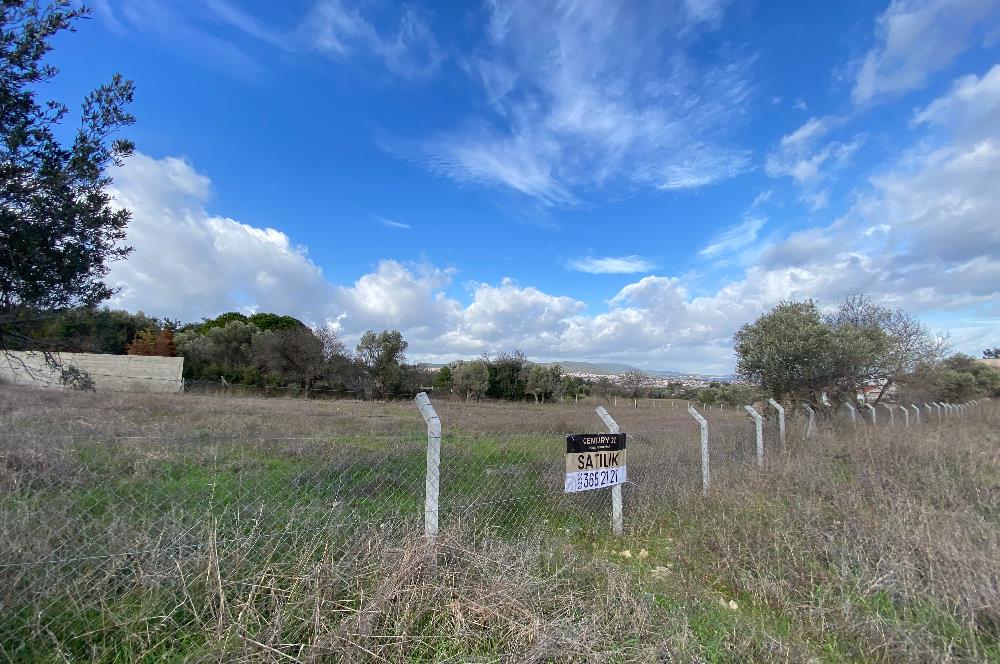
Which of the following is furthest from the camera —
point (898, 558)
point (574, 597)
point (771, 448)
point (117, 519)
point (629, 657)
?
point (771, 448)

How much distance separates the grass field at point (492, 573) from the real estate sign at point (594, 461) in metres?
0.61

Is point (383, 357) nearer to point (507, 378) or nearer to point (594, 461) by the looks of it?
point (507, 378)

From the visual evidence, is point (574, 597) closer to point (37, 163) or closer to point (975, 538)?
point (975, 538)

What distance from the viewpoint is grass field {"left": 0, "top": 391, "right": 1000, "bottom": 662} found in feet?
8.19

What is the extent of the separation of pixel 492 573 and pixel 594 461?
220 cm

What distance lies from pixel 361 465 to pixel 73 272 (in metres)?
4.05

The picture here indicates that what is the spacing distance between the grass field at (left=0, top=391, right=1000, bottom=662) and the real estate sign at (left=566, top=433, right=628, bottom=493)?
610 millimetres

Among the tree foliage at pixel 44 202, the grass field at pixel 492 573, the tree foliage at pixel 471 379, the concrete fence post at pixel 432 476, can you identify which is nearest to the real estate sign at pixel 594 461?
the grass field at pixel 492 573

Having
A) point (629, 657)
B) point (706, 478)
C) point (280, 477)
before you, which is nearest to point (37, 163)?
point (280, 477)

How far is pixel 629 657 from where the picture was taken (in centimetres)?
270

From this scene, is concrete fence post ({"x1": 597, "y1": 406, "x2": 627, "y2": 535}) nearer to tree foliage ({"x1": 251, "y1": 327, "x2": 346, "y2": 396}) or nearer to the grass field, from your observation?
the grass field

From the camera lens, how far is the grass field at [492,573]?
2.50m

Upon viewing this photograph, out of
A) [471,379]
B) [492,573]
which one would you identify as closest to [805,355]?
[492,573]

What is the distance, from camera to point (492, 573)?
317cm
